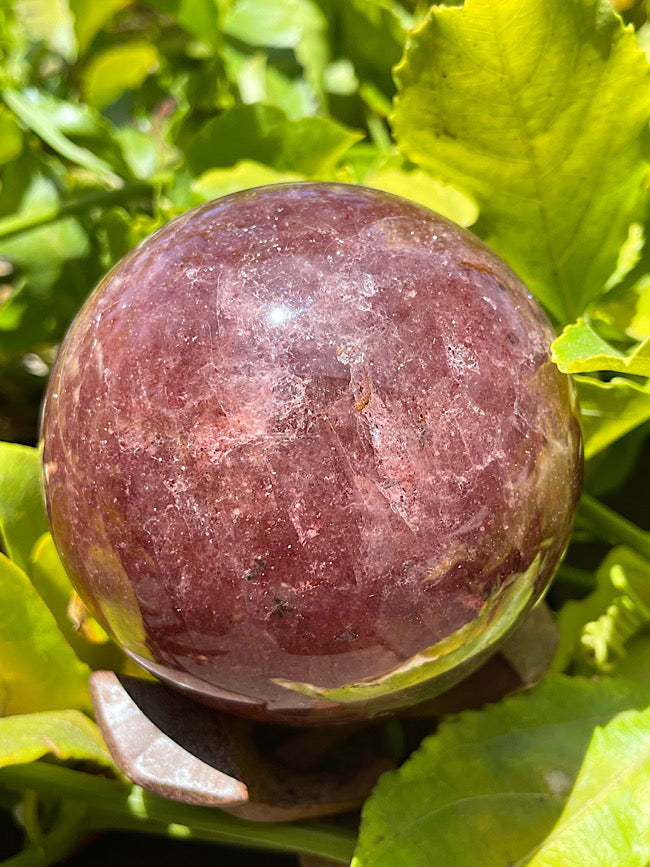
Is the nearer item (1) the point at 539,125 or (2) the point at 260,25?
(1) the point at 539,125

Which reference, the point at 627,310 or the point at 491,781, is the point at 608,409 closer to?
the point at 627,310

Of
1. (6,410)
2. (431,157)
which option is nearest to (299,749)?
(431,157)

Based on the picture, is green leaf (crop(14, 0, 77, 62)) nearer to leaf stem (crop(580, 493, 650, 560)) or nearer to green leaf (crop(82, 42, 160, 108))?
green leaf (crop(82, 42, 160, 108))

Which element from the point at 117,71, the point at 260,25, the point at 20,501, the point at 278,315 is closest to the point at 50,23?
the point at 117,71

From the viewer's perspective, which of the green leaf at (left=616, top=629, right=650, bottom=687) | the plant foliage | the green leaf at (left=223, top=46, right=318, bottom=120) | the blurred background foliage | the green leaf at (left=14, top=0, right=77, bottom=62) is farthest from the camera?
the green leaf at (left=14, top=0, right=77, bottom=62)

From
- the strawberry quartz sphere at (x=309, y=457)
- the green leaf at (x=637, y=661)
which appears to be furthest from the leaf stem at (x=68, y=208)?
the green leaf at (x=637, y=661)

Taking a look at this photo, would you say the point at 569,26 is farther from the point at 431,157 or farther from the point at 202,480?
the point at 202,480

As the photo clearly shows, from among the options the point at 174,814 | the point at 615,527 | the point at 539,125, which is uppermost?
the point at 539,125

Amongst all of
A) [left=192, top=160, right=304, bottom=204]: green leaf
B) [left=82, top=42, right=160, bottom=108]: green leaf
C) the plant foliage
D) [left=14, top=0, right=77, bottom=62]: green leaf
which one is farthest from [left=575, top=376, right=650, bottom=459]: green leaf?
[left=14, top=0, right=77, bottom=62]: green leaf
